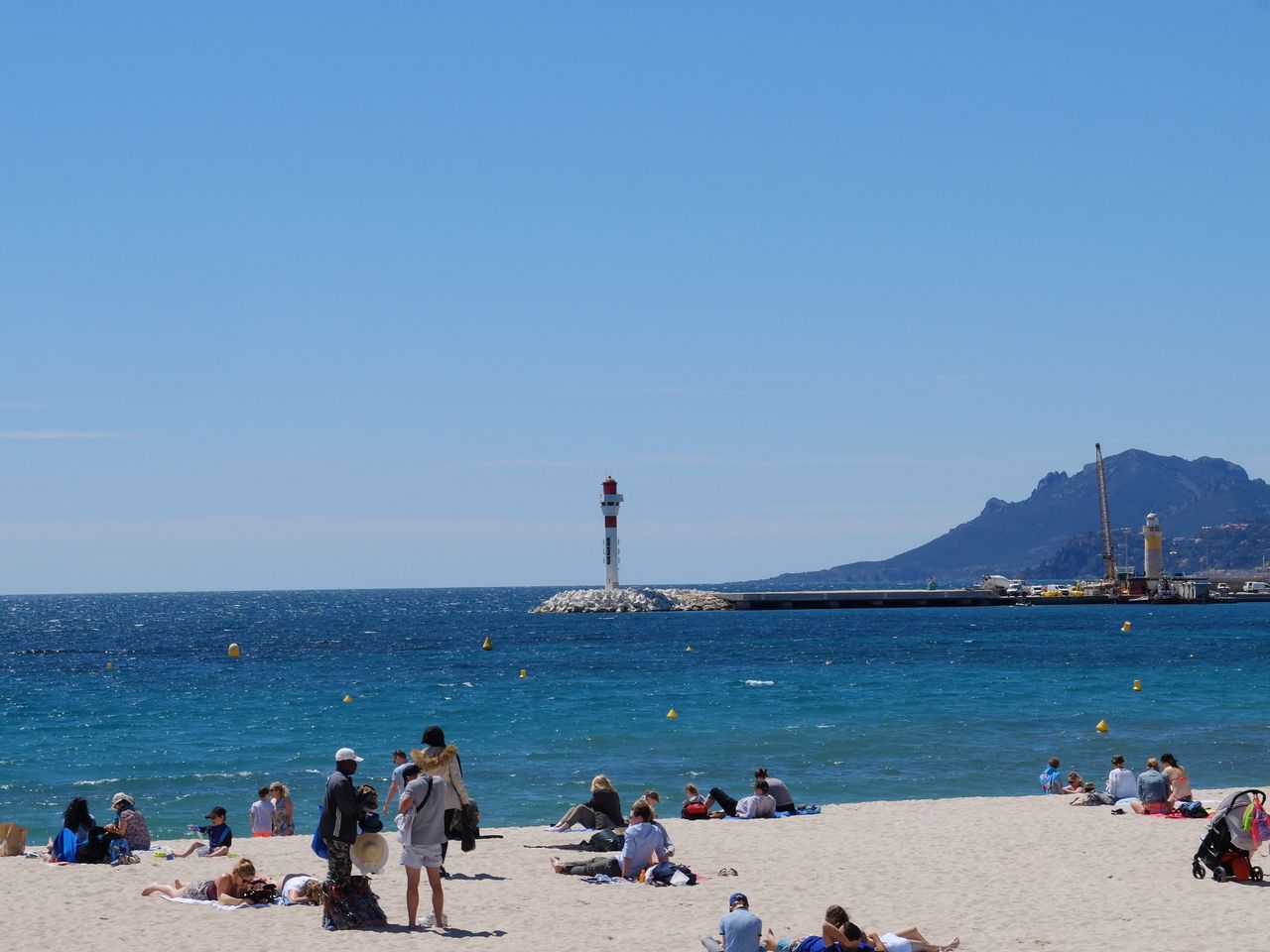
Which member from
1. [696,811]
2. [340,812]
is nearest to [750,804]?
[696,811]

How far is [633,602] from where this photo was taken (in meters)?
135

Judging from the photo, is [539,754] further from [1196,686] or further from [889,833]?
[1196,686]

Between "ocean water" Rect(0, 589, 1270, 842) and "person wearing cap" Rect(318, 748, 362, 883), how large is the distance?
1156 cm

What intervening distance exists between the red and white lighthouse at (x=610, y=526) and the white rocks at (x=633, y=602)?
2574 millimetres

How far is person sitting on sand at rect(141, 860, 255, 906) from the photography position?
590 inches

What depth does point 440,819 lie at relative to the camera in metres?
13.6

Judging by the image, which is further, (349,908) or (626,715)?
(626,715)

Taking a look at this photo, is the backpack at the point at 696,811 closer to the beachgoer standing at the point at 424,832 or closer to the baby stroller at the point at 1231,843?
the baby stroller at the point at 1231,843

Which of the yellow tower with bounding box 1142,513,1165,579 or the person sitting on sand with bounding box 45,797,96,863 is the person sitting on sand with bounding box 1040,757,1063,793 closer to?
the person sitting on sand with bounding box 45,797,96,863

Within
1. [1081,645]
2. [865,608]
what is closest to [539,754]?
[1081,645]

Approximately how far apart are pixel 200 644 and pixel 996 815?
3059 inches

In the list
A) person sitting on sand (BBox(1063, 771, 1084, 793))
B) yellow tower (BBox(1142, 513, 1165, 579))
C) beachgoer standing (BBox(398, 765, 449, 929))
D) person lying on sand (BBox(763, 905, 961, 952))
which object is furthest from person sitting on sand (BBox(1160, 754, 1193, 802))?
yellow tower (BBox(1142, 513, 1165, 579))

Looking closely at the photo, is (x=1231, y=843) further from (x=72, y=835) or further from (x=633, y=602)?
(x=633, y=602)

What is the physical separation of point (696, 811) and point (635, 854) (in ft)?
20.2
